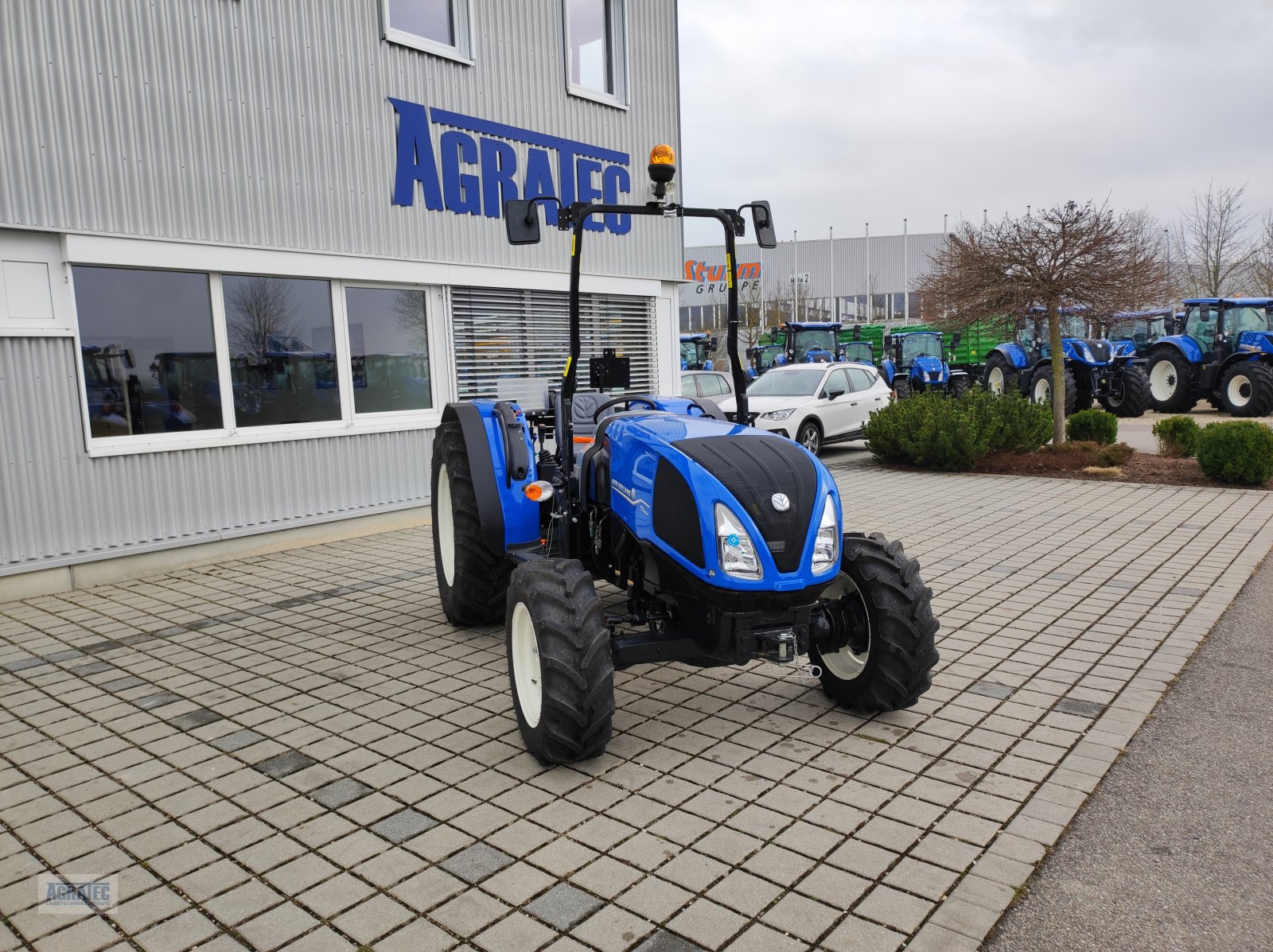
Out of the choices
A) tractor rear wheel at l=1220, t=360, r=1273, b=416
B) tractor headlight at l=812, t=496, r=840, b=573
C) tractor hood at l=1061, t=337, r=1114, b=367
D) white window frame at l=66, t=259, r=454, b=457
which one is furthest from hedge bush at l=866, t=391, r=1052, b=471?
tractor headlight at l=812, t=496, r=840, b=573

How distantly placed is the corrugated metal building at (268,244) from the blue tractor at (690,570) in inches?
163

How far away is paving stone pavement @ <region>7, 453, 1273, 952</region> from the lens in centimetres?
280

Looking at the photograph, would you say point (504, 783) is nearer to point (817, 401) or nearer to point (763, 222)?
point (763, 222)

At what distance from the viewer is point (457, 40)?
9.50 m

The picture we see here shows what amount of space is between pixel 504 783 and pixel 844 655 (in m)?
1.64

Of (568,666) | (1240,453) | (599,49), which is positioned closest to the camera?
(568,666)

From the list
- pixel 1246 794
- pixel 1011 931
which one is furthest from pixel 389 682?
pixel 1246 794

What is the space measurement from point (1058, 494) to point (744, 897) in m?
8.93

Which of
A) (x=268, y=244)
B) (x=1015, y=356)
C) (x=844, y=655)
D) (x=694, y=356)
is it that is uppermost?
(x=268, y=244)

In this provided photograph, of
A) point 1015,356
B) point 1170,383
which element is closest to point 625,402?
point 1170,383

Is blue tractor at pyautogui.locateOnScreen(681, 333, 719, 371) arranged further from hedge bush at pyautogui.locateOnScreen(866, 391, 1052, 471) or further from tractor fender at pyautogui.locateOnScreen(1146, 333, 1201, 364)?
hedge bush at pyautogui.locateOnScreen(866, 391, 1052, 471)

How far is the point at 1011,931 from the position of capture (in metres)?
2.70

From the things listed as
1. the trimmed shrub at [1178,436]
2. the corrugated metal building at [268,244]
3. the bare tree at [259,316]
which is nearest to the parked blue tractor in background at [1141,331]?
the trimmed shrub at [1178,436]

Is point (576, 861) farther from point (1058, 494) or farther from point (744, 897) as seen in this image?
point (1058, 494)
